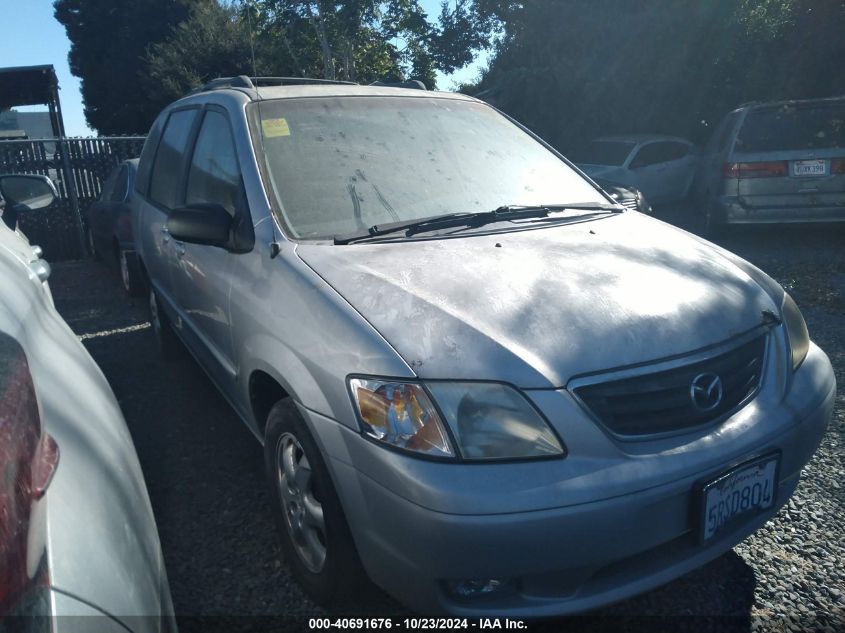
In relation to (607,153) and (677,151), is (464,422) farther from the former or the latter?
(677,151)

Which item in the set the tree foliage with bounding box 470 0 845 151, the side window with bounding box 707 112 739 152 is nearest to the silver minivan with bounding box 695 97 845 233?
the side window with bounding box 707 112 739 152

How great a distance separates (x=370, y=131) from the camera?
321cm

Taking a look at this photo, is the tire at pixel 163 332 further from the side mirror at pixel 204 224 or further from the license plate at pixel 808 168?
the license plate at pixel 808 168

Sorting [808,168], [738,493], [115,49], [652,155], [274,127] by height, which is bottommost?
[738,493]

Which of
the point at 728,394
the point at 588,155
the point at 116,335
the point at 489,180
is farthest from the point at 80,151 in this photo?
the point at 728,394

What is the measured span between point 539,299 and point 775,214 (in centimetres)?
654

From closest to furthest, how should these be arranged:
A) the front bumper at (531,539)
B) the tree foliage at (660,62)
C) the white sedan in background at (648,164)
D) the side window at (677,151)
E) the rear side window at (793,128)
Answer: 1. the front bumper at (531,539)
2. the rear side window at (793,128)
3. the white sedan in background at (648,164)
4. the side window at (677,151)
5. the tree foliage at (660,62)

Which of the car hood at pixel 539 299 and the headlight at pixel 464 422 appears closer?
the headlight at pixel 464 422

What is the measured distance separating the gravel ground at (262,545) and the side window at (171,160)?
4.02 feet

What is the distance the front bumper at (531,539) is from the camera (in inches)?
71.4

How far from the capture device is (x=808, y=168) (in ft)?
24.7

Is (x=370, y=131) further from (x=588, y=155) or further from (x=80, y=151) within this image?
(x=588, y=155)

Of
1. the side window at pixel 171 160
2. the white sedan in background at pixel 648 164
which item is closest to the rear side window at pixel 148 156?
the side window at pixel 171 160

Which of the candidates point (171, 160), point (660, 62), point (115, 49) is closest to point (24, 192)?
point (171, 160)
